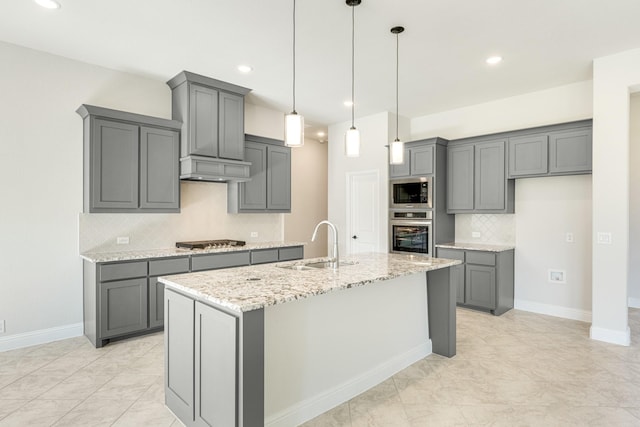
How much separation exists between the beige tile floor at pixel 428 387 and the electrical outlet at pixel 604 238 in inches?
40.7

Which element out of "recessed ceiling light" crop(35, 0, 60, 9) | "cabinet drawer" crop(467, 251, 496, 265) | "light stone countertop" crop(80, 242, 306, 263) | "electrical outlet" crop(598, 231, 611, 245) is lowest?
"cabinet drawer" crop(467, 251, 496, 265)

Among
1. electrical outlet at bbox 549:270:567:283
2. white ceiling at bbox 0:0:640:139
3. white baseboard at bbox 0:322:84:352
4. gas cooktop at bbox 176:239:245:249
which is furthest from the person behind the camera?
electrical outlet at bbox 549:270:567:283

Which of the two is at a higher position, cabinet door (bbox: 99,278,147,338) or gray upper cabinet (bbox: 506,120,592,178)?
gray upper cabinet (bbox: 506,120,592,178)

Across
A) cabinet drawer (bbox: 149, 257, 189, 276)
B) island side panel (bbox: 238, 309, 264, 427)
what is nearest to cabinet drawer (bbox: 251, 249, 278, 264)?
cabinet drawer (bbox: 149, 257, 189, 276)

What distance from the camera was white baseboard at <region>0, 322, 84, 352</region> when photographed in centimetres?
339

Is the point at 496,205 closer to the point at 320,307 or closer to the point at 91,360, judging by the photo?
the point at 320,307

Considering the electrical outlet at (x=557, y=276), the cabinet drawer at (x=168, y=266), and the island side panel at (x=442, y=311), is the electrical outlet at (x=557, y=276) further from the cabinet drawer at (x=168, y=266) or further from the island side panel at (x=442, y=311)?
the cabinet drawer at (x=168, y=266)

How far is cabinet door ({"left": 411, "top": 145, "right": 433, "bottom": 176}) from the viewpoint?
524 cm

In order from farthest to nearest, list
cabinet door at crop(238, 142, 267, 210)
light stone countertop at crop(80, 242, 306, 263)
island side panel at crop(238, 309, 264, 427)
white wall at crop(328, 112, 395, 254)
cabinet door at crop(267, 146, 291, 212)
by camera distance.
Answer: white wall at crop(328, 112, 395, 254), cabinet door at crop(267, 146, 291, 212), cabinet door at crop(238, 142, 267, 210), light stone countertop at crop(80, 242, 306, 263), island side panel at crop(238, 309, 264, 427)

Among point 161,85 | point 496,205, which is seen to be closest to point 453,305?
point 496,205

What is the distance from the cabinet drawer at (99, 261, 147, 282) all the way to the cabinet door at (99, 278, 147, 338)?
0.16 ft

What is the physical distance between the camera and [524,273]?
15.9ft

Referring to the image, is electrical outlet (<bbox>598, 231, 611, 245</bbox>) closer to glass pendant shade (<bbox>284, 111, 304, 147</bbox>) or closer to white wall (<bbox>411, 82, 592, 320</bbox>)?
white wall (<bbox>411, 82, 592, 320</bbox>)

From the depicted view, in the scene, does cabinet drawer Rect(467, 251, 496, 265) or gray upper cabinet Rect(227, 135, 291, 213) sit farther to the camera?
gray upper cabinet Rect(227, 135, 291, 213)
